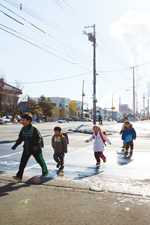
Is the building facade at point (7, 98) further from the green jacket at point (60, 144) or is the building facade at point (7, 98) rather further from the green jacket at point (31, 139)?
the green jacket at point (31, 139)

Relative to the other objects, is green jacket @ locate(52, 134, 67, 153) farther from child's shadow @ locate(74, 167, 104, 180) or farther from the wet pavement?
child's shadow @ locate(74, 167, 104, 180)

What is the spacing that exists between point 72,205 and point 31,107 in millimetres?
74823

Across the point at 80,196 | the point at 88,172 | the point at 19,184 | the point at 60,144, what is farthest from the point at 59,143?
the point at 80,196

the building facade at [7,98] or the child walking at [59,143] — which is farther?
the building facade at [7,98]

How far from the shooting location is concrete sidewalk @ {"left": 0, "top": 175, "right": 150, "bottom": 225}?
3458mm

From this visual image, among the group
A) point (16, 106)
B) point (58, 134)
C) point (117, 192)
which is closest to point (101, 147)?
point (58, 134)

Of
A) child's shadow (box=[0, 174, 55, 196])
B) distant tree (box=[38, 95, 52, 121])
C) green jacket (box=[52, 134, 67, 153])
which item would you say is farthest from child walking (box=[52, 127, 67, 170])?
distant tree (box=[38, 95, 52, 121])

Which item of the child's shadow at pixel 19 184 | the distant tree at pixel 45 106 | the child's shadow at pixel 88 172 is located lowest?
the child's shadow at pixel 88 172

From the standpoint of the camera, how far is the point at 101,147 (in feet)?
25.1

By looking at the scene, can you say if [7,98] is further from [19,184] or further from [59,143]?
[19,184]

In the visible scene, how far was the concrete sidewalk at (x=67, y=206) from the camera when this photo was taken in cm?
346

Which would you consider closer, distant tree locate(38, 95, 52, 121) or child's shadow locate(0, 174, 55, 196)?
child's shadow locate(0, 174, 55, 196)

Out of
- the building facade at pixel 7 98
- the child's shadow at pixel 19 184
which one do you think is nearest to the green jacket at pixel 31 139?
the child's shadow at pixel 19 184

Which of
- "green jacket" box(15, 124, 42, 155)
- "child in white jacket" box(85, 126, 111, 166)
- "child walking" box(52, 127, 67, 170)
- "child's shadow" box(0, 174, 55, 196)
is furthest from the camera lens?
"child in white jacket" box(85, 126, 111, 166)
